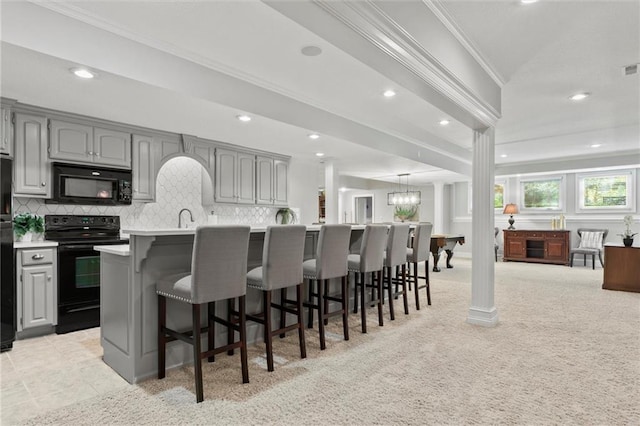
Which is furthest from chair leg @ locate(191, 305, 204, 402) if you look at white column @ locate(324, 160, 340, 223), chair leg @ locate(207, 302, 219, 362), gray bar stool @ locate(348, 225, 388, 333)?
white column @ locate(324, 160, 340, 223)

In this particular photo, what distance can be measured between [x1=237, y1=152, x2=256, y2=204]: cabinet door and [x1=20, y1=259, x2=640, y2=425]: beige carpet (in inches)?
125

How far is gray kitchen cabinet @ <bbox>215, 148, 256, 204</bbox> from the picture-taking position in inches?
225

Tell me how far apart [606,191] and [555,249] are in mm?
1714

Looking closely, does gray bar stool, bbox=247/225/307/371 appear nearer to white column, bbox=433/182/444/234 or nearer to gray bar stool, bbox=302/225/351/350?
gray bar stool, bbox=302/225/351/350

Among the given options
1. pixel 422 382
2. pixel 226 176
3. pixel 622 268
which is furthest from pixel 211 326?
pixel 622 268

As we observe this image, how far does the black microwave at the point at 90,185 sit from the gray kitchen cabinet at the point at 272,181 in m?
2.27

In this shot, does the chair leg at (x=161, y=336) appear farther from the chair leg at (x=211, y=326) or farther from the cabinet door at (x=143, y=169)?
the cabinet door at (x=143, y=169)

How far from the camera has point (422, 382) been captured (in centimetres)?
246

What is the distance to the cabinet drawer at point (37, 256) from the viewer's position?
3484mm

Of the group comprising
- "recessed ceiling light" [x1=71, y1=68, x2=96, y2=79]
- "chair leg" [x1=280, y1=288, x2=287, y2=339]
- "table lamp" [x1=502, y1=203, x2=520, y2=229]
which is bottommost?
"chair leg" [x1=280, y1=288, x2=287, y2=339]

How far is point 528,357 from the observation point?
2.91 m

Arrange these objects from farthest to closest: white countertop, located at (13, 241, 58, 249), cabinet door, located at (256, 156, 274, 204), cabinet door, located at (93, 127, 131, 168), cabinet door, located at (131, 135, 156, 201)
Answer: cabinet door, located at (256, 156, 274, 204)
cabinet door, located at (131, 135, 156, 201)
cabinet door, located at (93, 127, 131, 168)
white countertop, located at (13, 241, 58, 249)

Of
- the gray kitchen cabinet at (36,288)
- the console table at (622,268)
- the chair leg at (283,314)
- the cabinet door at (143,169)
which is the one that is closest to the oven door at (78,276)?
the gray kitchen cabinet at (36,288)

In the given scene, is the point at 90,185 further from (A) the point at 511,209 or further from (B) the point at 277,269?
(A) the point at 511,209
